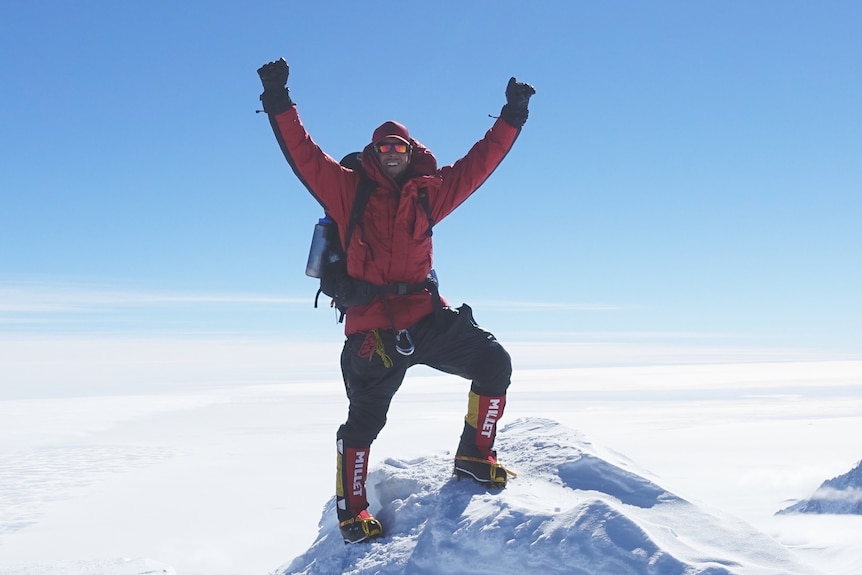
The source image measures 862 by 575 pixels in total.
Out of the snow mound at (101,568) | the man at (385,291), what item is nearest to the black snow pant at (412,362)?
the man at (385,291)

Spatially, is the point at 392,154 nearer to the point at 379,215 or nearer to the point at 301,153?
the point at 379,215

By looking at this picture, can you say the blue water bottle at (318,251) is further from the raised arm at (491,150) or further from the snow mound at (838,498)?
the snow mound at (838,498)

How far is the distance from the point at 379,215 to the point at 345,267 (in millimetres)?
430

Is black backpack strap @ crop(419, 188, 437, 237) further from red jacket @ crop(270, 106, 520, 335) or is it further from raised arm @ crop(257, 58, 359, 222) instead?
raised arm @ crop(257, 58, 359, 222)

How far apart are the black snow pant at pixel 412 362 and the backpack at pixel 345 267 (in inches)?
8.6

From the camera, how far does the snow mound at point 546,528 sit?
3.17 m

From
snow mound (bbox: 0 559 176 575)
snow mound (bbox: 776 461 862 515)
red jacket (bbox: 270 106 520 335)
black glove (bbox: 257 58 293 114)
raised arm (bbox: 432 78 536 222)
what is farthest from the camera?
snow mound (bbox: 776 461 862 515)

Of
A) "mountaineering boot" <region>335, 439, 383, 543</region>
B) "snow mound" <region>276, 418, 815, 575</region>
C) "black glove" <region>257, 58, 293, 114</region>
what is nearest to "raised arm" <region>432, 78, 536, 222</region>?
"black glove" <region>257, 58, 293, 114</region>

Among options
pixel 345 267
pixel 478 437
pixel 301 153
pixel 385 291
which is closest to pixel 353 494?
pixel 478 437

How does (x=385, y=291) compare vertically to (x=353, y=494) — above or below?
above

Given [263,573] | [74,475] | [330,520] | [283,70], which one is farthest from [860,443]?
[74,475]

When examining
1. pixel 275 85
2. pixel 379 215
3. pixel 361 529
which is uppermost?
pixel 275 85

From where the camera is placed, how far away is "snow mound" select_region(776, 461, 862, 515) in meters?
8.33

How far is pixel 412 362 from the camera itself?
4.22 meters
